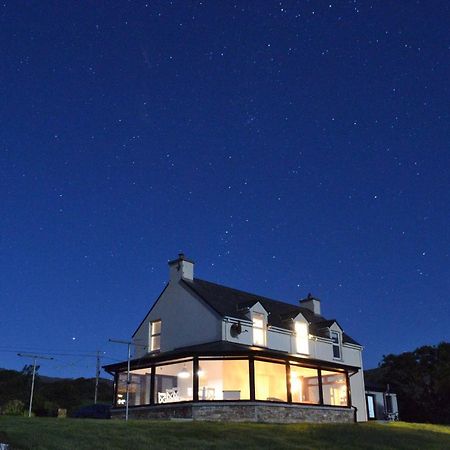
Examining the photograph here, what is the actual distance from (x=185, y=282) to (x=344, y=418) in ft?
36.8

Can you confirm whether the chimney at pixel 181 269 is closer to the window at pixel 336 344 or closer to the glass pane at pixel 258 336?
the glass pane at pixel 258 336

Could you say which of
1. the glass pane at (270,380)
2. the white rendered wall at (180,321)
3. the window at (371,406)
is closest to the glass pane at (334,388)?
the glass pane at (270,380)

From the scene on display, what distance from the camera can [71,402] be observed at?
168 feet

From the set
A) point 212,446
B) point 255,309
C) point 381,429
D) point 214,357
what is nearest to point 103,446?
point 212,446

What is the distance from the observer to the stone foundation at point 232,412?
26.3 metres

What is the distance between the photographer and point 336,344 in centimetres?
3712

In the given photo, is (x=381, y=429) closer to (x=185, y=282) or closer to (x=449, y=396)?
(x=185, y=282)

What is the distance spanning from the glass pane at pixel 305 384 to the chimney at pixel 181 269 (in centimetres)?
871

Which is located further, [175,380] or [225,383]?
[175,380]

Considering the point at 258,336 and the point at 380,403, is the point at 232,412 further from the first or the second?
the point at 380,403

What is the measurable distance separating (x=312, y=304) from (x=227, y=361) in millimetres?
11006

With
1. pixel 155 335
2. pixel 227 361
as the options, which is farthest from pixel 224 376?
pixel 155 335

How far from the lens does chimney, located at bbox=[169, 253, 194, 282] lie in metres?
33.5

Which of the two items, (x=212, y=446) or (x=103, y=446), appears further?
(x=212, y=446)
